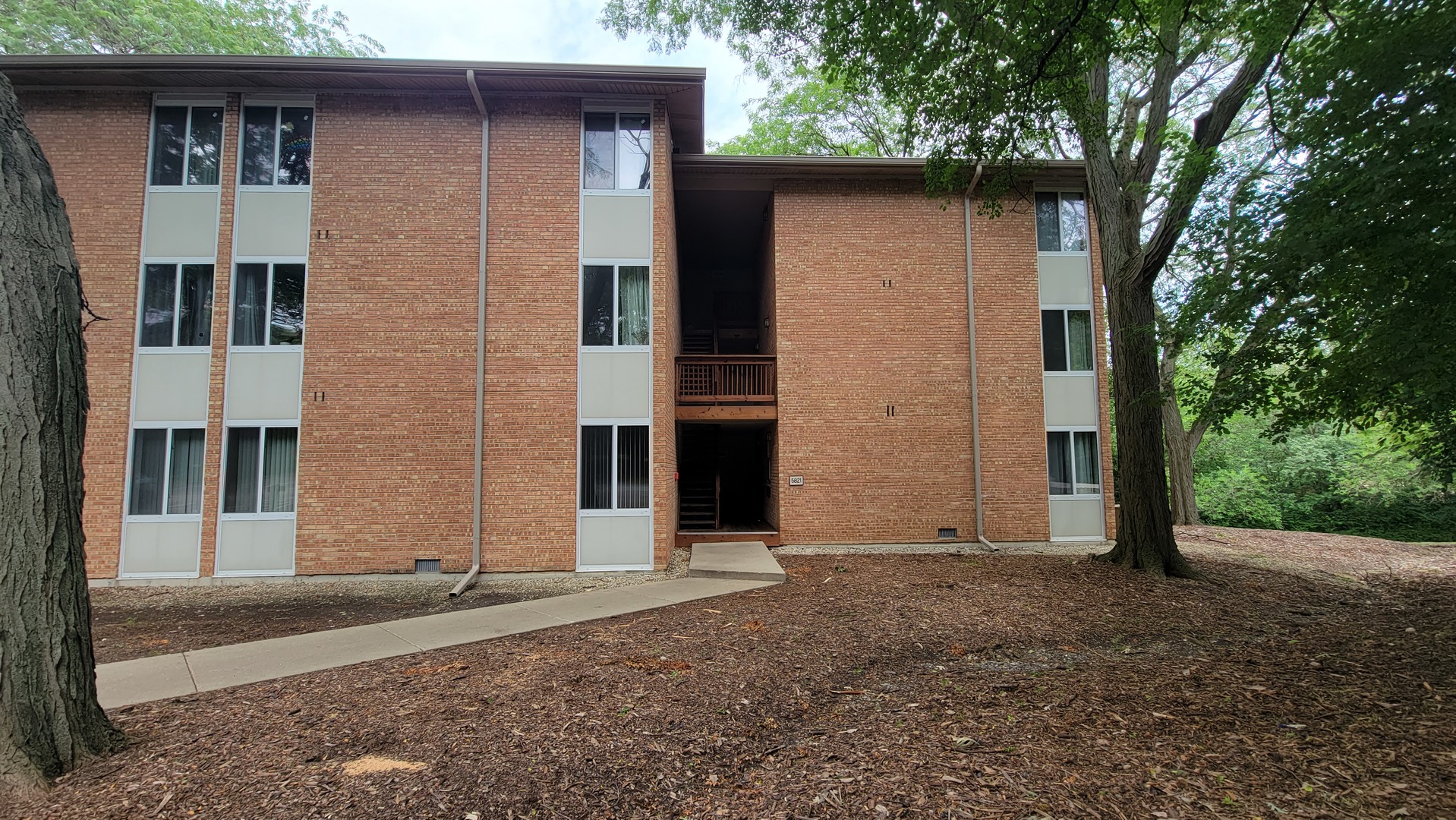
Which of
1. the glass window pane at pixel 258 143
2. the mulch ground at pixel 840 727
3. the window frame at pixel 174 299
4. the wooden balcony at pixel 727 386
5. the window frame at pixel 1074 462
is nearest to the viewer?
the mulch ground at pixel 840 727

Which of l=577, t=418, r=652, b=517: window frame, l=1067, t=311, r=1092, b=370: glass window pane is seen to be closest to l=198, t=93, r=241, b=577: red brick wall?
l=577, t=418, r=652, b=517: window frame

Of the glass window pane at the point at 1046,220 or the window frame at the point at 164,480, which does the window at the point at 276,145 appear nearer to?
the window frame at the point at 164,480

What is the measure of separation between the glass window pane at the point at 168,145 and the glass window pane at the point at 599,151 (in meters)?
6.48

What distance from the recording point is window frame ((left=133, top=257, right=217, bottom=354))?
9602 millimetres

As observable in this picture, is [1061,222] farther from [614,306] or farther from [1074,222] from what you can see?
[614,306]

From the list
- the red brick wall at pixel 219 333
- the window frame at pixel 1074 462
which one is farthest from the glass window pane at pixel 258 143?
the window frame at pixel 1074 462

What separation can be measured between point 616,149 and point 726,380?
15.4 feet

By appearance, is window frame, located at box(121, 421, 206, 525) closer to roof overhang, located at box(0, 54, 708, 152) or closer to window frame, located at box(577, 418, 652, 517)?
roof overhang, located at box(0, 54, 708, 152)

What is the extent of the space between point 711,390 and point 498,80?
6456mm

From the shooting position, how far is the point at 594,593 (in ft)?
26.9

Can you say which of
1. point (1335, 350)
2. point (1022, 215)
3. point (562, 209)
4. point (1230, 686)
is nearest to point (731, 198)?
point (562, 209)

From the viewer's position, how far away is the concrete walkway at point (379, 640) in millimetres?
4883

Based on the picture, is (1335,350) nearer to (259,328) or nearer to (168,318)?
(259,328)

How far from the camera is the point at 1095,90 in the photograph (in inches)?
365
